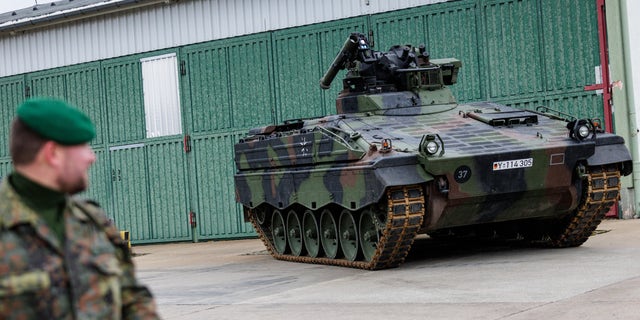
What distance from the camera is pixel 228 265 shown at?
17.5 metres

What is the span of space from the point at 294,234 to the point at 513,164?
473 cm

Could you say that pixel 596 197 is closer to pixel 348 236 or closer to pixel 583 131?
pixel 583 131

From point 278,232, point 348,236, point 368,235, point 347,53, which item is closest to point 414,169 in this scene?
point 368,235

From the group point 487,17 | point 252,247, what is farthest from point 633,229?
point 252,247

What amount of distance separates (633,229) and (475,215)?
4.35 meters

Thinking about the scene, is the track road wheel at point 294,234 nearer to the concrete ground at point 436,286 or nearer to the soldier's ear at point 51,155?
the concrete ground at point 436,286

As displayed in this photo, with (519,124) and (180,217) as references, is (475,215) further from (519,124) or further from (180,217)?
(180,217)

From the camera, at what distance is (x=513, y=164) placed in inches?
547

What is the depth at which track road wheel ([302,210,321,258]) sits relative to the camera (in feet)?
55.0

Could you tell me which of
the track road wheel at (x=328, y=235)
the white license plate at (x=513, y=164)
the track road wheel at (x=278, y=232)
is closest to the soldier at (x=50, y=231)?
the white license plate at (x=513, y=164)

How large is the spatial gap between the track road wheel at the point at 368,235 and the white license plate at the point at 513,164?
1738 mm

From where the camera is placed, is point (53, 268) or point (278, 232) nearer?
point (53, 268)

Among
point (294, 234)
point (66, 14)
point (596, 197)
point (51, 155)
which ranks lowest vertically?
point (294, 234)

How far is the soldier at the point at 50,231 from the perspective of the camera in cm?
335
